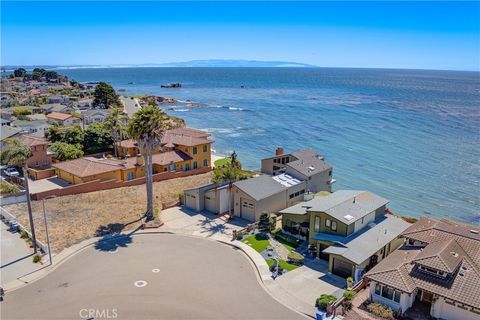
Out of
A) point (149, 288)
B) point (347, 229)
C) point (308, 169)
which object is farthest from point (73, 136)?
point (347, 229)

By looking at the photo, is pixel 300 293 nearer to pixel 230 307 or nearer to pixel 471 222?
pixel 230 307

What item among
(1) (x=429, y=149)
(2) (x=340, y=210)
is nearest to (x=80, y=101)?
(1) (x=429, y=149)

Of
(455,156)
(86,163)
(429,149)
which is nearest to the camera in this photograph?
(86,163)

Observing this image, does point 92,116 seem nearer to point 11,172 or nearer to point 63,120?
point 63,120

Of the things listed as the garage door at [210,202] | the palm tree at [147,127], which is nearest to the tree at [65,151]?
the palm tree at [147,127]

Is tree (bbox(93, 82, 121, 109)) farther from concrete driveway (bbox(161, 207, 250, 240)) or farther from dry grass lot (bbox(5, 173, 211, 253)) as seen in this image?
concrete driveway (bbox(161, 207, 250, 240))

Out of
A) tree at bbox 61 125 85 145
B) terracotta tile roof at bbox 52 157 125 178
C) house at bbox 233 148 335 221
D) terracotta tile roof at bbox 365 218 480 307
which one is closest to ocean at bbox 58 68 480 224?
house at bbox 233 148 335 221

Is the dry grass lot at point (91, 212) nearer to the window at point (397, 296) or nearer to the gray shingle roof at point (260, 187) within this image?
the gray shingle roof at point (260, 187)
